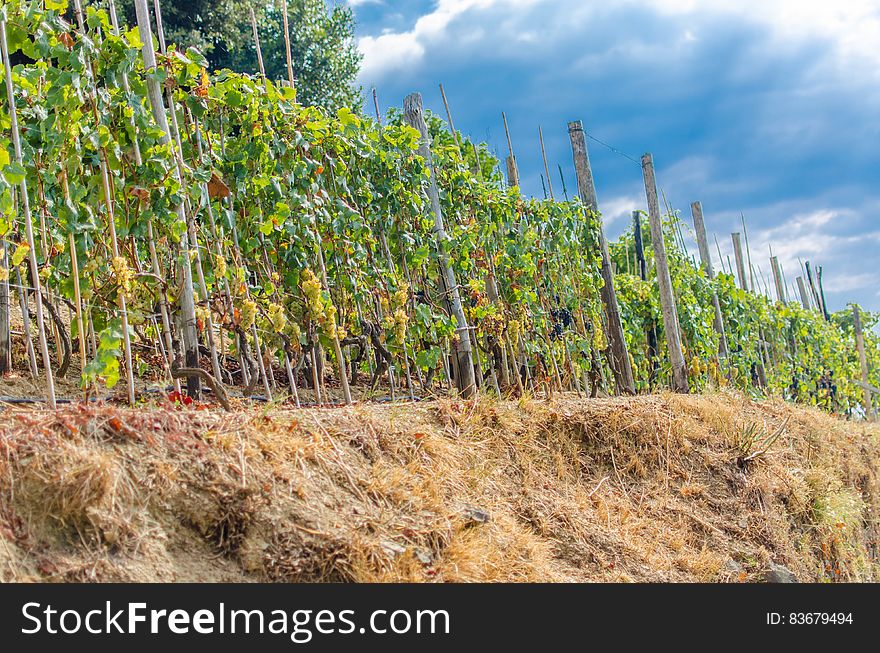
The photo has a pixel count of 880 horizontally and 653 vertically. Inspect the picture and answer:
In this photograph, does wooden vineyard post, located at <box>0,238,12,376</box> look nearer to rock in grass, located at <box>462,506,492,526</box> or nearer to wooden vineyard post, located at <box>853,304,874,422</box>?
rock in grass, located at <box>462,506,492,526</box>

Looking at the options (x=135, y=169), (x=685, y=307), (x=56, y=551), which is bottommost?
(x=56, y=551)

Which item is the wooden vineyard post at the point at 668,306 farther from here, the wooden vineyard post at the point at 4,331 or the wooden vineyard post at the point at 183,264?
the wooden vineyard post at the point at 4,331

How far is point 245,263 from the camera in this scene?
4.70m

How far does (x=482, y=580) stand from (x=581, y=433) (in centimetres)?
218

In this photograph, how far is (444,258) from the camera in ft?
19.2

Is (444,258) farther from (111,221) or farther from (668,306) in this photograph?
(668,306)

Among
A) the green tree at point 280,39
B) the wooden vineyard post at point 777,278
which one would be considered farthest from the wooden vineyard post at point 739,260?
the green tree at point 280,39

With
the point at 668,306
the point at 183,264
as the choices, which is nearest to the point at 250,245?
the point at 183,264

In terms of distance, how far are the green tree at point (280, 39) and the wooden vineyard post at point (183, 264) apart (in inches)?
431

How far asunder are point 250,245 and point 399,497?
6.76 ft

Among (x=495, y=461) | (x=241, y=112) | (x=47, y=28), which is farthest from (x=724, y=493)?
(x=47, y=28)

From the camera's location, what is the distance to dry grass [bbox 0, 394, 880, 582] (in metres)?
2.45

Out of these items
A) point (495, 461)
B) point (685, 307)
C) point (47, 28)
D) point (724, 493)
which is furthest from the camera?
point (685, 307)
